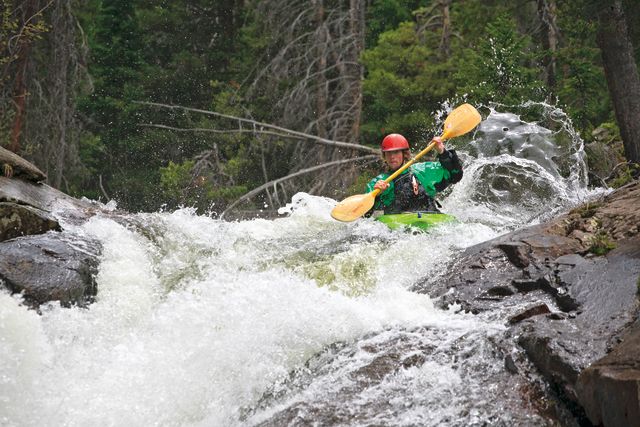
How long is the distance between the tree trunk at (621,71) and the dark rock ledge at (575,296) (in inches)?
153

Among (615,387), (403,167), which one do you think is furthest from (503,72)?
(615,387)

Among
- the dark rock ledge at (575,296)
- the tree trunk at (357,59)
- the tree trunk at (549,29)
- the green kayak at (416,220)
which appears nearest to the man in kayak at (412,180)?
the green kayak at (416,220)

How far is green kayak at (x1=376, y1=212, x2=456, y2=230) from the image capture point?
668cm

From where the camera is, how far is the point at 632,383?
304 centimetres

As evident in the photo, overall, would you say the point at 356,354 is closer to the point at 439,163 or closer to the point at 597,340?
the point at 597,340

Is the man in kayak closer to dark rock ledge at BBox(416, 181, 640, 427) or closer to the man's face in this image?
the man's face

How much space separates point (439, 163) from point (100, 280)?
334 centimetres

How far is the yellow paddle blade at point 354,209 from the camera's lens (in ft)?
23.4

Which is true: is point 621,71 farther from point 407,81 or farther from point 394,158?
point 407,81

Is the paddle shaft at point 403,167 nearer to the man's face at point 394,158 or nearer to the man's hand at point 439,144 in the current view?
the man's hand at point 439,144

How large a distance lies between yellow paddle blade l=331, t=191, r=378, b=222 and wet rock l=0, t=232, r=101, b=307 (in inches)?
87.5

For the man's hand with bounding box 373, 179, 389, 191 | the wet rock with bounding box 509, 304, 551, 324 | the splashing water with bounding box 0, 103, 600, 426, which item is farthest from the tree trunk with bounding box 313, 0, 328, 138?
the wet rock with bounding box 509, 304, 551, 324

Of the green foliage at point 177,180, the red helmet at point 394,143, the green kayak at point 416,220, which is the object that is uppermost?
the red helmet at point 394,143

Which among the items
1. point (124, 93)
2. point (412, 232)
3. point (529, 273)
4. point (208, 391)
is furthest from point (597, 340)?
point (124, 93)
